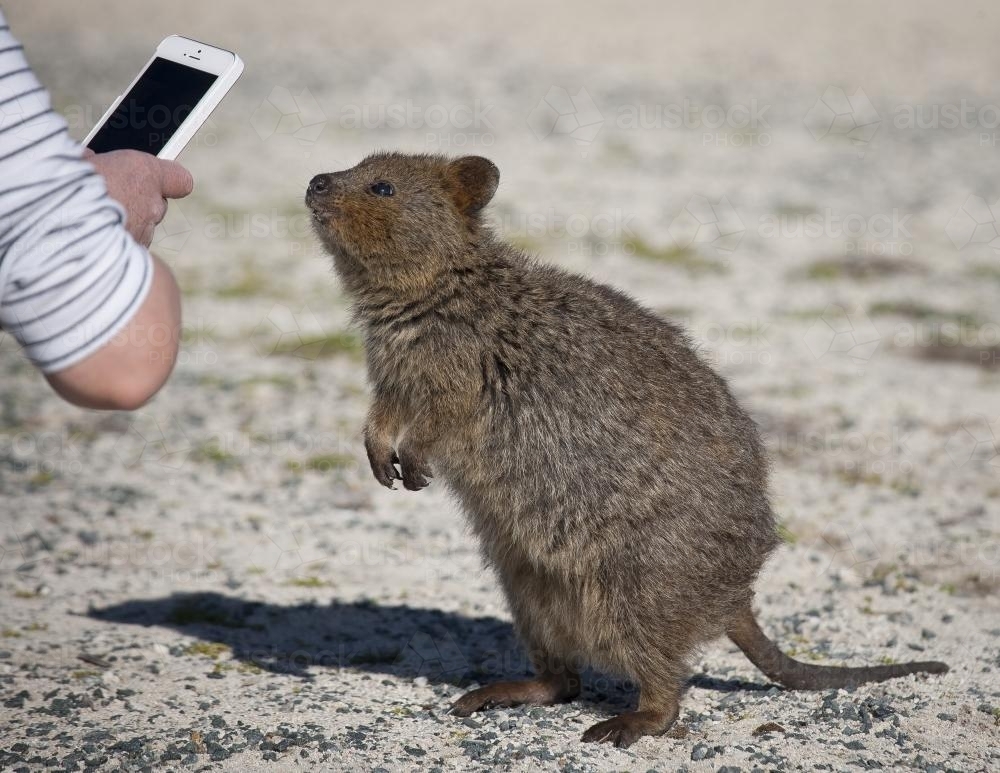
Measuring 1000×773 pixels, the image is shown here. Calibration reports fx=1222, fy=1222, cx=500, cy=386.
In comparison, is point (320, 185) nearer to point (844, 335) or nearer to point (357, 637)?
point (357, 637)

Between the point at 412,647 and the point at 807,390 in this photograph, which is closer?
the point at 412,647

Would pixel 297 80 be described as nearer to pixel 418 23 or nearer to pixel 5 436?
pixel 418 23

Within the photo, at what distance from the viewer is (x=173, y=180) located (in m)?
3.61

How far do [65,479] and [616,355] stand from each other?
4555 mm

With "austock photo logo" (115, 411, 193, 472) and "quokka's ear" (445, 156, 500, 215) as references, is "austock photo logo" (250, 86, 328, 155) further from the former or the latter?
"quokka's ear" (445, 156, 500, 215)

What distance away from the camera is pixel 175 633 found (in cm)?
592

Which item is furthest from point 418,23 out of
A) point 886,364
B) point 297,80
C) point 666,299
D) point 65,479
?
point 65,479

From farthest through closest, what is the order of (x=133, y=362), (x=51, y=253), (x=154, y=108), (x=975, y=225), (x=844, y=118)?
(x=844, y=118) < (x=975, y=225) < (x=154, y=108) < (x=133, y=362) < (x=51, y=253)

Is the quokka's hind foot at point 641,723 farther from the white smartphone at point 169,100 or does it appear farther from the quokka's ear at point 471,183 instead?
the white smartphone at point 169,100

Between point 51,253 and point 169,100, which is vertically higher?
point 169,100

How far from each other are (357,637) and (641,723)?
178 centimetres

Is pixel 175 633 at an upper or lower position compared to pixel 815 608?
lower

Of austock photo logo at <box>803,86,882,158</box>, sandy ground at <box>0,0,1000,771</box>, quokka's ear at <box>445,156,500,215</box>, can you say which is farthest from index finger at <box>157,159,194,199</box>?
austock photo logo at <box>803,86,882,158</box>

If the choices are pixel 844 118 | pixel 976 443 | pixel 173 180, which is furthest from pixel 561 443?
pixel 844 118
